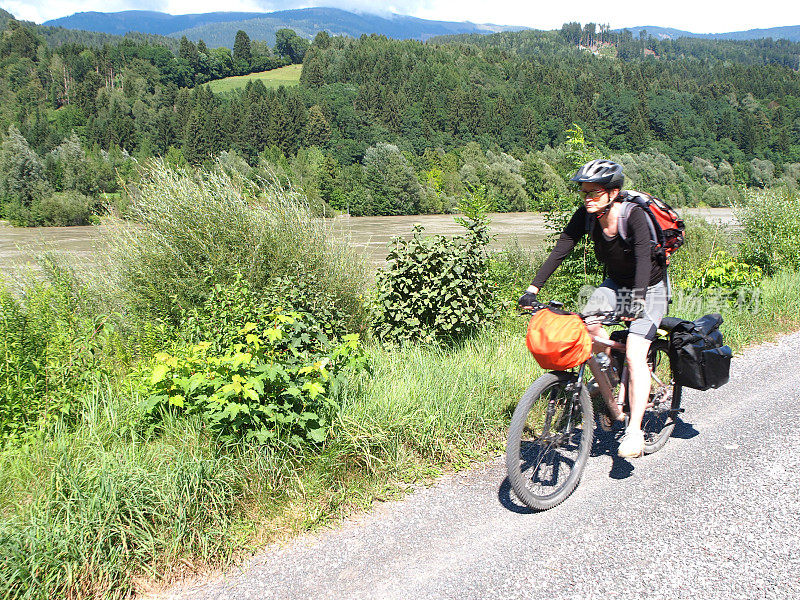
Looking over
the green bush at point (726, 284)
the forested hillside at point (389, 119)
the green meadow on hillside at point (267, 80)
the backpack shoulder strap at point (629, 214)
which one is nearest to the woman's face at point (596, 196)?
the backpack shoulder strap at point (629, 214)

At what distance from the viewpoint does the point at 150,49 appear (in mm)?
120938

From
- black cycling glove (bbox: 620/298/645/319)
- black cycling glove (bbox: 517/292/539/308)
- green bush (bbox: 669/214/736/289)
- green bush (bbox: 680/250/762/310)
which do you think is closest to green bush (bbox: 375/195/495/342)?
black cycling glove (bbox: 517/292/539/308)

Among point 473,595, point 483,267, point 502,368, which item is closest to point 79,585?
point 473,595

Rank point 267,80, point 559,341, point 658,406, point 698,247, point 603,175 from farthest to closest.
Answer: point 267,80, point 698,247, point 658,406, point 603,175, point 559,341

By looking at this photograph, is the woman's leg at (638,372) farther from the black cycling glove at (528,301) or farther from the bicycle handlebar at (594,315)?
the black cycling glove at (528,301)

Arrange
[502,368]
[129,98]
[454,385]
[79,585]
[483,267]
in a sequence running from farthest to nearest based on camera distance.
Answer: [129,98], [483,267], [502,368], [454,385], [79,585]

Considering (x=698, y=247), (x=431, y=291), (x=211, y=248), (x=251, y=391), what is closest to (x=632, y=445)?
(x=251, y=391)

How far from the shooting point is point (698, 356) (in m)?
4.02

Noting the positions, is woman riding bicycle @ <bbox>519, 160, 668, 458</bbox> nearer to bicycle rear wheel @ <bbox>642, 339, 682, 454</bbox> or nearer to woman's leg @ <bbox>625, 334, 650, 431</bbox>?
woman's leg @ <bbox>625, 334, 650, 431</bbox>

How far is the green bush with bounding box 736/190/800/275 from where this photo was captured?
382 inches

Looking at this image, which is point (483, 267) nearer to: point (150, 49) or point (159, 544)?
point (159, 544)

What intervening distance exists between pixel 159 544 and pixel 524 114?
3985 inches

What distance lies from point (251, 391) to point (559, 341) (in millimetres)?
1762

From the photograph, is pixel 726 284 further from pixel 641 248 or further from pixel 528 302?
pixel 528 302
